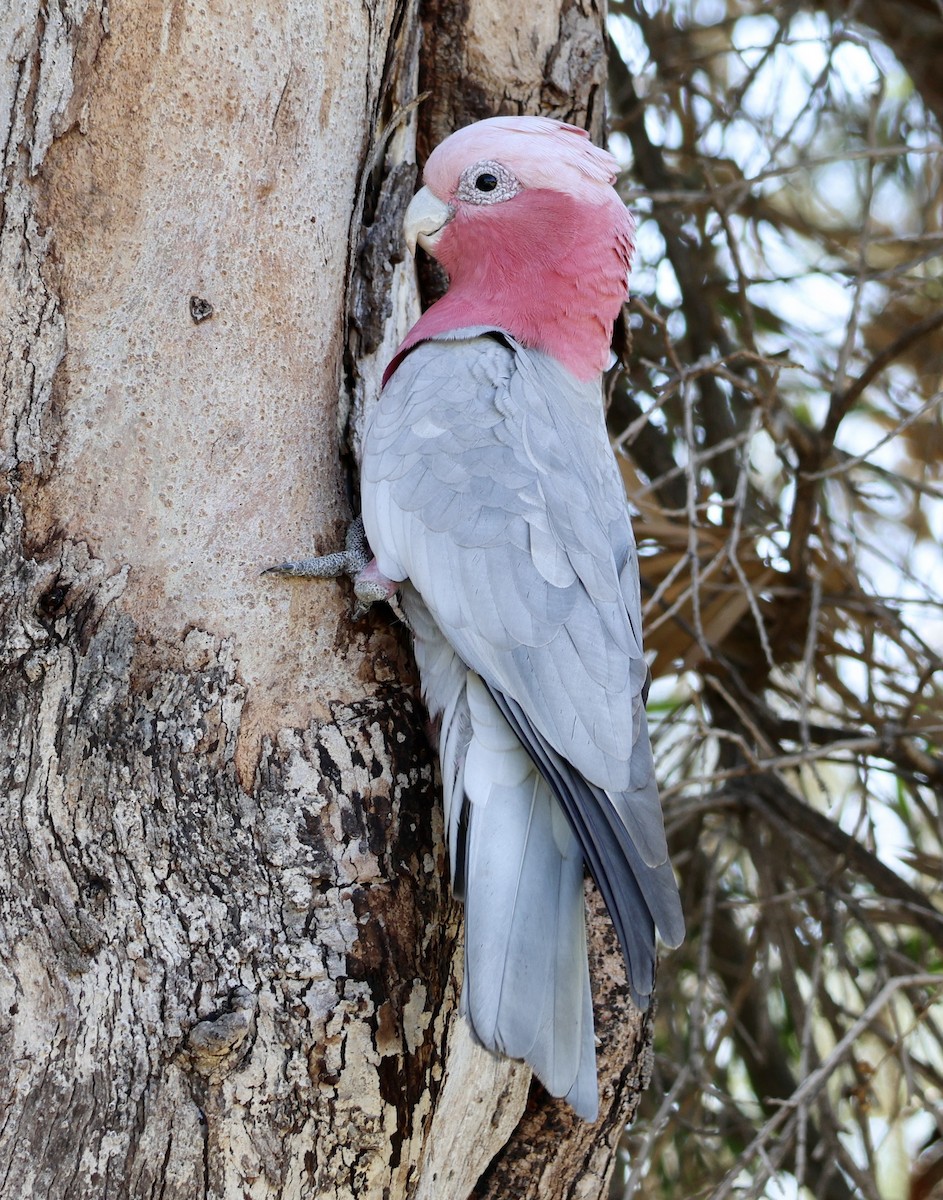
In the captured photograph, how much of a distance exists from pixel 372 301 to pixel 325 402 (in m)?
0.20

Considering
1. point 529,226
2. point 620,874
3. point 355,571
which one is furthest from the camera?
point 529,226

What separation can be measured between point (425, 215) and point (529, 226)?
18cm

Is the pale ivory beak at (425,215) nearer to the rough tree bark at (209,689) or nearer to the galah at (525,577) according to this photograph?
the galah at (525,577)

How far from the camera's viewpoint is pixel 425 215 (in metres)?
1.97

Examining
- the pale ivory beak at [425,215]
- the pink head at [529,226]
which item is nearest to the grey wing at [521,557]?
the pink head at [529,226]

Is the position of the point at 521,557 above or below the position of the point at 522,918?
above

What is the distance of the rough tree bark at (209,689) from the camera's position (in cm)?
152

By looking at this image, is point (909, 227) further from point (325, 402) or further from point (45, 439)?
point (45, 439)

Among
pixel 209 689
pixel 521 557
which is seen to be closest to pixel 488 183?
pixel 521 557

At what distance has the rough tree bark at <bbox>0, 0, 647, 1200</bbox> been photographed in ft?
4.99

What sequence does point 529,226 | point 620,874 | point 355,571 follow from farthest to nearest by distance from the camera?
1. point 529,226
2. point 355,571
3. point 620,874

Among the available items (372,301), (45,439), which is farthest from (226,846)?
(372,301)

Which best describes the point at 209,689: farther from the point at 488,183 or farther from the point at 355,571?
the point at 488,183

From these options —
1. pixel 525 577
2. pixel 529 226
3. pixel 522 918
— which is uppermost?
pixel 529 226
